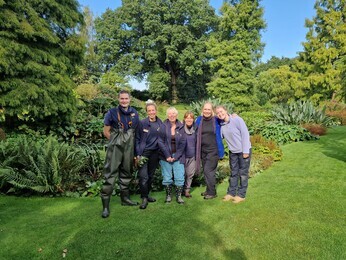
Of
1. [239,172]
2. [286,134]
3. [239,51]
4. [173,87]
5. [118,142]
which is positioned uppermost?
[239,51]

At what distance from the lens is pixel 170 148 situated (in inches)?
187

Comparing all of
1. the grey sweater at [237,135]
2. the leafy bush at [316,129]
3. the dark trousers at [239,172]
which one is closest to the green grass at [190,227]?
the dark trousers at [239,172]

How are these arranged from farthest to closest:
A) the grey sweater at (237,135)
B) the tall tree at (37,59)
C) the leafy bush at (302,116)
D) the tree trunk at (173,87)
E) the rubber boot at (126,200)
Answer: the tree trunk at (173,87) < the leafy bush at (302,116) < the tall tree at (37,59) < the rubber boot at (126,200) < the grey sweater at (237,135)

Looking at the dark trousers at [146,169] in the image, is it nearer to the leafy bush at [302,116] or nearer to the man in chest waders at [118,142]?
the man in chest waders at [118,142]

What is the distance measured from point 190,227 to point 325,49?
2140 centimetres

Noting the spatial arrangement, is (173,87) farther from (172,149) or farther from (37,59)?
(172,149)

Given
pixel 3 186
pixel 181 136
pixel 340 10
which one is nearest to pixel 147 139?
pixel 181 136

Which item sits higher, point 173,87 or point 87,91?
point 173,87

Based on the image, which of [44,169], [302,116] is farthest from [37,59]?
[302,116]

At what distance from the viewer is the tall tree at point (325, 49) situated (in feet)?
67.6

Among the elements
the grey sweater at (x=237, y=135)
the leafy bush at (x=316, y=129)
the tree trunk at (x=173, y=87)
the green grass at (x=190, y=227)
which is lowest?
the green grass at (x=190, y=227)

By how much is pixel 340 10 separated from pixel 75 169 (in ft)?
77.8

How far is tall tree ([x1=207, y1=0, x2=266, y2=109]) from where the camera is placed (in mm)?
23547

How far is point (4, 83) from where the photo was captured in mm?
7797
